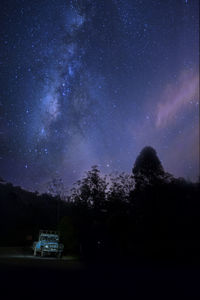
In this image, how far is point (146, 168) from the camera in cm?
5072

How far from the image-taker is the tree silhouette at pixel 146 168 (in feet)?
162

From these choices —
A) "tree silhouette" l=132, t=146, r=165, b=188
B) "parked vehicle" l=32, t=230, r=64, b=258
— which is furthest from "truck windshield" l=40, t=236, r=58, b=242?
"tree silhouette" l=132, t=146, r=165, b=188

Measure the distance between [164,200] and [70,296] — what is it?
2911cm

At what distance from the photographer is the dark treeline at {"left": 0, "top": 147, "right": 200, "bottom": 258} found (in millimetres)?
30250

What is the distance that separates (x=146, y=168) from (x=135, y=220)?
1451cm

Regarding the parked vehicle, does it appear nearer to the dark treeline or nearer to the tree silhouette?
the dark treeline

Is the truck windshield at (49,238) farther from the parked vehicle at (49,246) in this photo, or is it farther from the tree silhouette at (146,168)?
the tree silhouette at (146,168)

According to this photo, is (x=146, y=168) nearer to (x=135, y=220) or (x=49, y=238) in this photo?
(x=135, y=220)

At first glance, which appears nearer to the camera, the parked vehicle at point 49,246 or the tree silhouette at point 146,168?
the parked vehicle at point 49,246

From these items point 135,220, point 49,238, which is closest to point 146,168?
point 135,220

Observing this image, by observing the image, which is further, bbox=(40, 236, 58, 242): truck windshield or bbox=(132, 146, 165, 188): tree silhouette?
bbox=(132, 146, 165, 188): tree silhouette

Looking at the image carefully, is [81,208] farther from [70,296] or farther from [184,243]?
[70,296]

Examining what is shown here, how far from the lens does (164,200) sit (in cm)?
3469

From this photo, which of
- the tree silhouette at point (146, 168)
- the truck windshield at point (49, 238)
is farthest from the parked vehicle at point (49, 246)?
the tree silhouette at point (146, 168)
